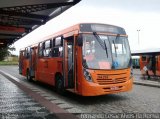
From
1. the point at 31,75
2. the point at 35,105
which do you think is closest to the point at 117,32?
the point at 35,105

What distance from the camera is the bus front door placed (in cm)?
1166

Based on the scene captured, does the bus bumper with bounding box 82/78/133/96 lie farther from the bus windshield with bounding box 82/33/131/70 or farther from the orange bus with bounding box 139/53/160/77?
the orange bus with bounding box 139/53/160/77

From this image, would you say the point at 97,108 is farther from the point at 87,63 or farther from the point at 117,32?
the point at 117,32

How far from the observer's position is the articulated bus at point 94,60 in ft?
34.8

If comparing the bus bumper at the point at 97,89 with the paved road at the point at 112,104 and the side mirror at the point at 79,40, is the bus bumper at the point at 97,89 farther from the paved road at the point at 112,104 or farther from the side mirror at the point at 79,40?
the side mirror at the point at 79,40

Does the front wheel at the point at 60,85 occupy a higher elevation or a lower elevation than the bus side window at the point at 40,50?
lower

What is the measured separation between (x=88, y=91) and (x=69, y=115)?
2.12 m

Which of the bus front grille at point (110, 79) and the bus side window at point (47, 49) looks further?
the bus side window at point (47, 49)

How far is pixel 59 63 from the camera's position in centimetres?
1297

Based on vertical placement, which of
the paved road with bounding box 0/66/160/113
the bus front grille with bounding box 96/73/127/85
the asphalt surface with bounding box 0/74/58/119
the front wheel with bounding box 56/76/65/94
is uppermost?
the bus front grille with bounding box 96/73/127/85

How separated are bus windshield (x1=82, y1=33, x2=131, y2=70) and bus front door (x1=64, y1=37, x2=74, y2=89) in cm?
95

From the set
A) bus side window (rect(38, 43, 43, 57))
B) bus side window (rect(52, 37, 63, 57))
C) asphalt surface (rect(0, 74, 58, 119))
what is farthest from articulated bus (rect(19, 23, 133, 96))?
bus side window (rect(38, 43, 43, 57))

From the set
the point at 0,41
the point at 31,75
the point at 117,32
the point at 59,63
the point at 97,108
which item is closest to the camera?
the point at 97,108

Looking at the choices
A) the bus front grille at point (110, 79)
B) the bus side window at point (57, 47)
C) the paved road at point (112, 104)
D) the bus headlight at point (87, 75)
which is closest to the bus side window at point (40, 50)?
the bus side window at point (57, 47)
